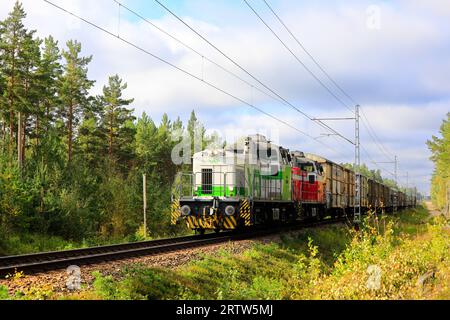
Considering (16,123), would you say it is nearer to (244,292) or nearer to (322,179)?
(322,179)

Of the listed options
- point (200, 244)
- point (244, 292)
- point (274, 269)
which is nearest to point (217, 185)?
point (200, 244)

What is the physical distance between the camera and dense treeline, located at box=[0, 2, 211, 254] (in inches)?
830

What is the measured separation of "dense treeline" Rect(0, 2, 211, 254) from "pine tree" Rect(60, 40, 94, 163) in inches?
3.7

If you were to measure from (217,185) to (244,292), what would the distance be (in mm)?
9750

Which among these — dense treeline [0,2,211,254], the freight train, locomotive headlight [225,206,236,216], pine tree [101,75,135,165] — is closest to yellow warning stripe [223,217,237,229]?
the freight train

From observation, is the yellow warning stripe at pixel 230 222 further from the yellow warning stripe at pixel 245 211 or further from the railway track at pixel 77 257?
the railway track at pixel 77 257

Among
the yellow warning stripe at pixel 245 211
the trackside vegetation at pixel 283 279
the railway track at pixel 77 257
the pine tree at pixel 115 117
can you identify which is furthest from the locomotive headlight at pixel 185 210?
the pine tree at pixel 115 117

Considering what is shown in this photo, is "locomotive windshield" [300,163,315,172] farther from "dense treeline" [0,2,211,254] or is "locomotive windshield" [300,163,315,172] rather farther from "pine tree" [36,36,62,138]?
"pine tree" [36,36,62,138]

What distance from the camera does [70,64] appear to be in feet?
146

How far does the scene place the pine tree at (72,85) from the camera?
43906mm

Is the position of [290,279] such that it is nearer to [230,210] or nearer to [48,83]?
[230,210]

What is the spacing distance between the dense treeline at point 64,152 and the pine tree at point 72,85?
3.7 inches

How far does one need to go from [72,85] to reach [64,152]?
6720 mm
